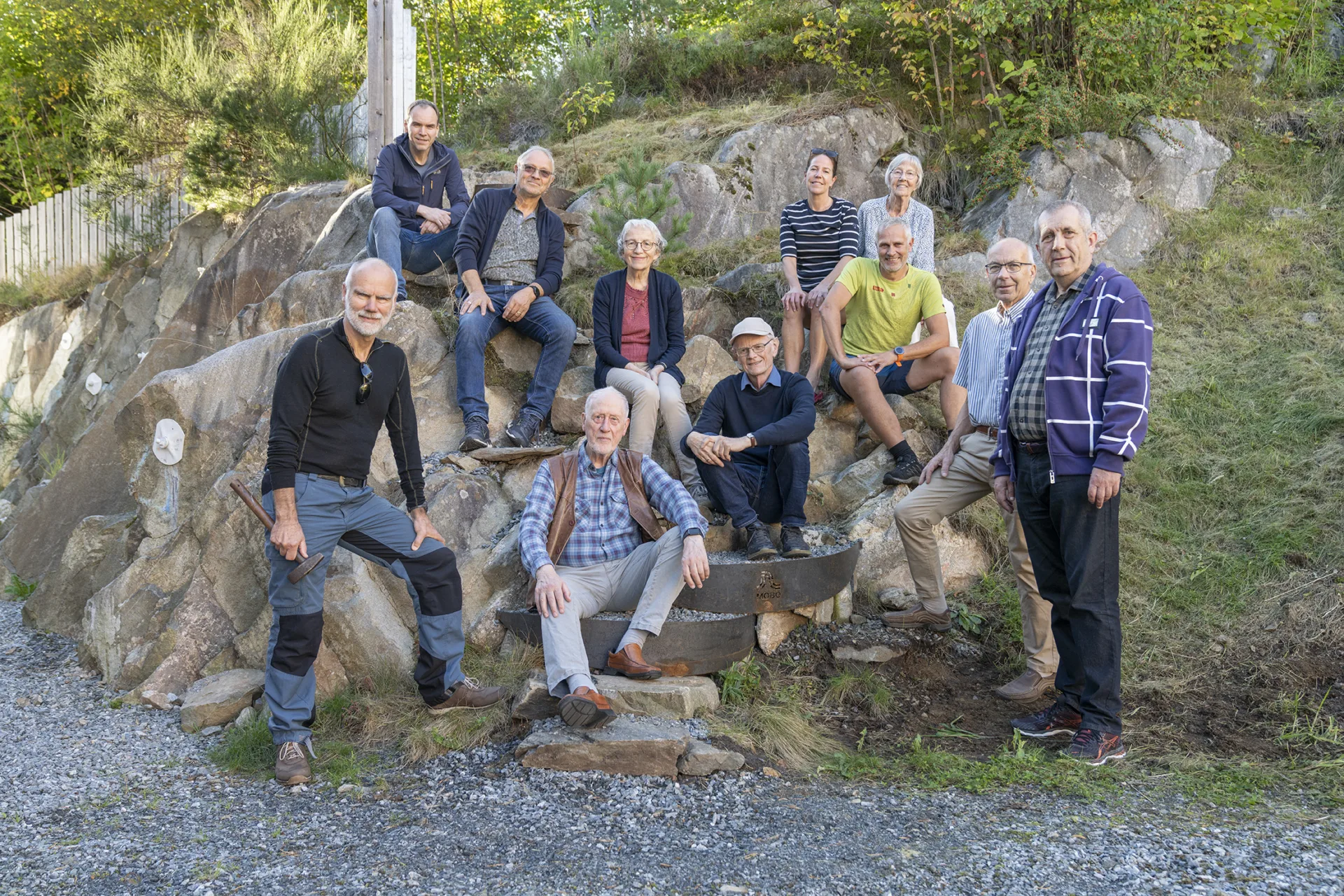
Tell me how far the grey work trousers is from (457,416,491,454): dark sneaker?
127 centimetres

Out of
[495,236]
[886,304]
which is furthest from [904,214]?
[495,236]

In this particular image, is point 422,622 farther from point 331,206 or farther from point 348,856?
point 331,206

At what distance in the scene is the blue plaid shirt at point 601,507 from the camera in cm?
439

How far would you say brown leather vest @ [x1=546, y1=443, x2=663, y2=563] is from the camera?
4.40 metres

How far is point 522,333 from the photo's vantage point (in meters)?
6.11

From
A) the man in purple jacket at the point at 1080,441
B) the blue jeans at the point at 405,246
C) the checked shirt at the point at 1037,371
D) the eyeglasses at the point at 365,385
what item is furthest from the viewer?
the blue jeans at the point at 405,246

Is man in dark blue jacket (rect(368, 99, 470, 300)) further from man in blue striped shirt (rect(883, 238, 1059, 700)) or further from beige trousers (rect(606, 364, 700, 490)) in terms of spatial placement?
man in blue striped shirt (rect(883, 238, 1059, 700))

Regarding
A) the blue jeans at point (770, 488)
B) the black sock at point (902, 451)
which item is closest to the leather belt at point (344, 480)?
the blue jeans at point (770, 488)

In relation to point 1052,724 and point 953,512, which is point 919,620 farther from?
point 1052,724

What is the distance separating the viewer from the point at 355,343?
13.1ft

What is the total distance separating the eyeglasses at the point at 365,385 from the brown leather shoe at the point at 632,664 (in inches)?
60.6

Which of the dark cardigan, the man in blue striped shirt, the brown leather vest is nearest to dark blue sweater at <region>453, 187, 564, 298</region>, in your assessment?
the dark cardigan

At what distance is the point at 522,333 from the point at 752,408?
1767 mm

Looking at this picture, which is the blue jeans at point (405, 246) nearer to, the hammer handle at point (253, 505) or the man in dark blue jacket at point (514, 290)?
the man in dark blue jacket at point (514, 290)
